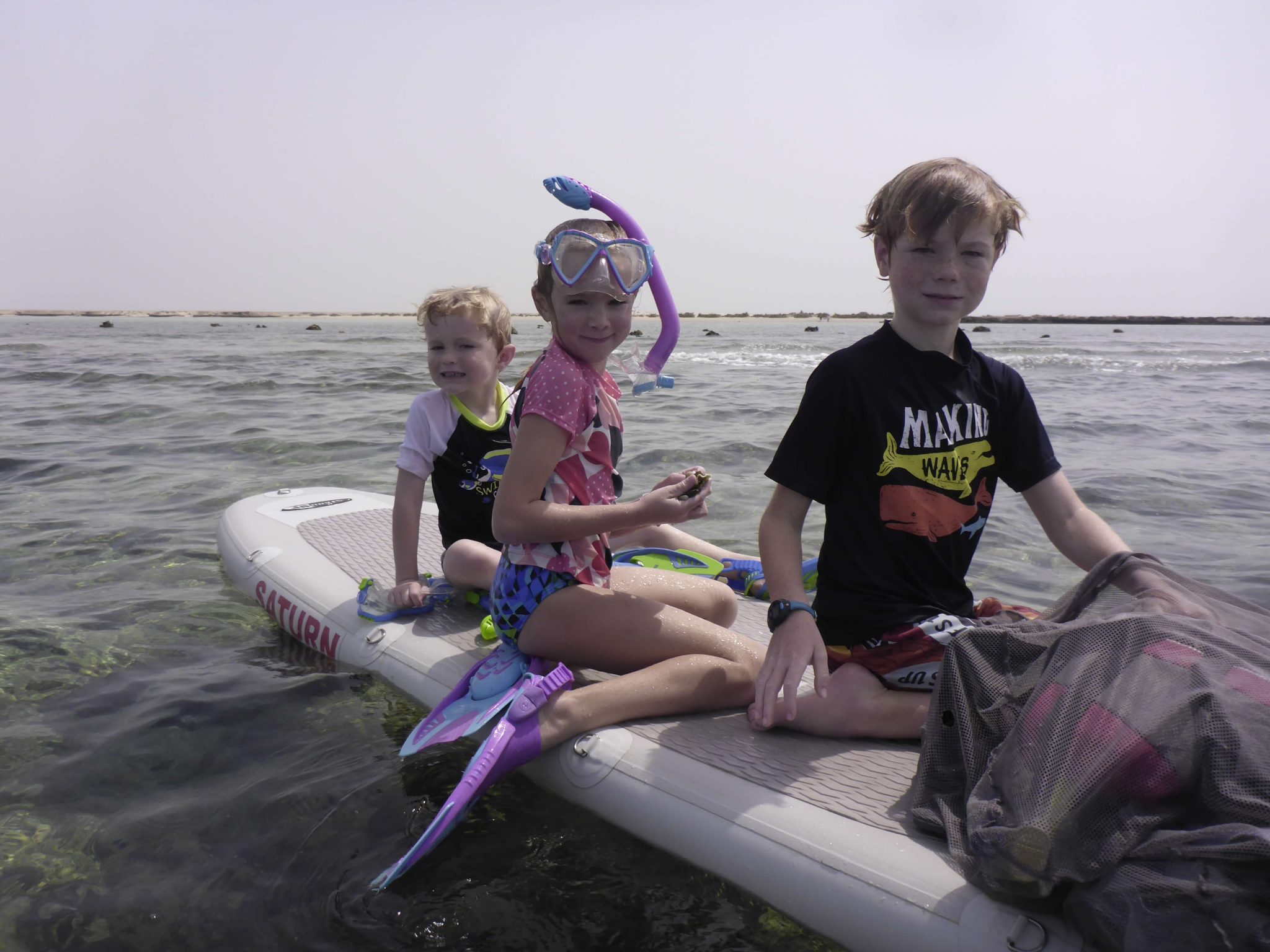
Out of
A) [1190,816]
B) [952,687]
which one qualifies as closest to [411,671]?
[952,687]

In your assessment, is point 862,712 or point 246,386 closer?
point 862,712

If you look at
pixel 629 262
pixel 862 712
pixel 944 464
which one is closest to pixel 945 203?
pixel 944 464

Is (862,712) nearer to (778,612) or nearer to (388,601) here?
(778,612)

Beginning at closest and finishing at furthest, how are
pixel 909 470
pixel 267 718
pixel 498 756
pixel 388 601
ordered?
pixel 498 756 < pixel 909 470 < pixel 267 718 < pixel 388 601

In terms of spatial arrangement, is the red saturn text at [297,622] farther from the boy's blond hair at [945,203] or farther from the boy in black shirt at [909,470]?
the boy's blond hair at [945,203]

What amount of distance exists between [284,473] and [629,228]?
536 cm

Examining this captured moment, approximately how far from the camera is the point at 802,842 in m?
1.86

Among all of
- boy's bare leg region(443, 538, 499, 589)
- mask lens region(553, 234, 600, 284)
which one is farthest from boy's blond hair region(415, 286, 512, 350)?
mask lens region(553, 234, 600, 284)

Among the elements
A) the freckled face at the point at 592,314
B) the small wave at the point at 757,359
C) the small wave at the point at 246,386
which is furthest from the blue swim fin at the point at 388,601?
the small wave at the point at 757,359

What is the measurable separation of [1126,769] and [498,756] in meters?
1.34

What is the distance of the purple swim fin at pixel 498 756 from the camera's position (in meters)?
2.12

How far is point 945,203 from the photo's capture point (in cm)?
214

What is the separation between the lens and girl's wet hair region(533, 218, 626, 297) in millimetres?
2371

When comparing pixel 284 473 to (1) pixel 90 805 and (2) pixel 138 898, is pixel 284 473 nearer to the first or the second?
(1) pixel 90 805
